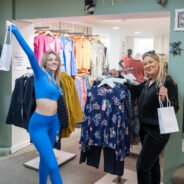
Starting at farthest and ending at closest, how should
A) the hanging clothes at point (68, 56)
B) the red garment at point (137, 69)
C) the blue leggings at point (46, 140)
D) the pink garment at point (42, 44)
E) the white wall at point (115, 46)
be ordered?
the white wall at point (115, 46) → the hanging clothes at point (68, 56) → the pink garment at point (42, 44) → the red garment at point (137, 69) → the blue leggings at point (46, 140)

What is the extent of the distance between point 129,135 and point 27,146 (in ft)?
6.79

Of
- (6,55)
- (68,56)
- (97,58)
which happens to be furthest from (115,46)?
(6,55)

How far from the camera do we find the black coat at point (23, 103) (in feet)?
10.4

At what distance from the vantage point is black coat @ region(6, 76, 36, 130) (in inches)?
124

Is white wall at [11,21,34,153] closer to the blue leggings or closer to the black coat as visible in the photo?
the black coat

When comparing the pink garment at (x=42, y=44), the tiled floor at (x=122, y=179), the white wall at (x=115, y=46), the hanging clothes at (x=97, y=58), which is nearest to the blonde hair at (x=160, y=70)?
the tiled floor at (x=122, y=179)

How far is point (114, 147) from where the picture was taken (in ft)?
9.02

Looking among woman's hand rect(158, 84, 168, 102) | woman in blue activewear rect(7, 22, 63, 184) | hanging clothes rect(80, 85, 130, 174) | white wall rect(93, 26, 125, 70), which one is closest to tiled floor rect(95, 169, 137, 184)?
hanging clothes rect(80, 85, 130, 174)

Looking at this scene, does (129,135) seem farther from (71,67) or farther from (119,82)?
(71,67)

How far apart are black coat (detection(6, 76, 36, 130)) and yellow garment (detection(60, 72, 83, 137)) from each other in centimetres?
37

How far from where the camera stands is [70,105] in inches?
126

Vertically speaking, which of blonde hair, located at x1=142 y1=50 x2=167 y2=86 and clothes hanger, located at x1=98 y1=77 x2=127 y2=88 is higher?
blonde hair, located at x1=142 y1=50 x2=167 y2=86

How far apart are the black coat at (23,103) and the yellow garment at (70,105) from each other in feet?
1.22

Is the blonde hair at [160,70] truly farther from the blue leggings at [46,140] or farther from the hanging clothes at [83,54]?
the hanging clothes at [83,54]
